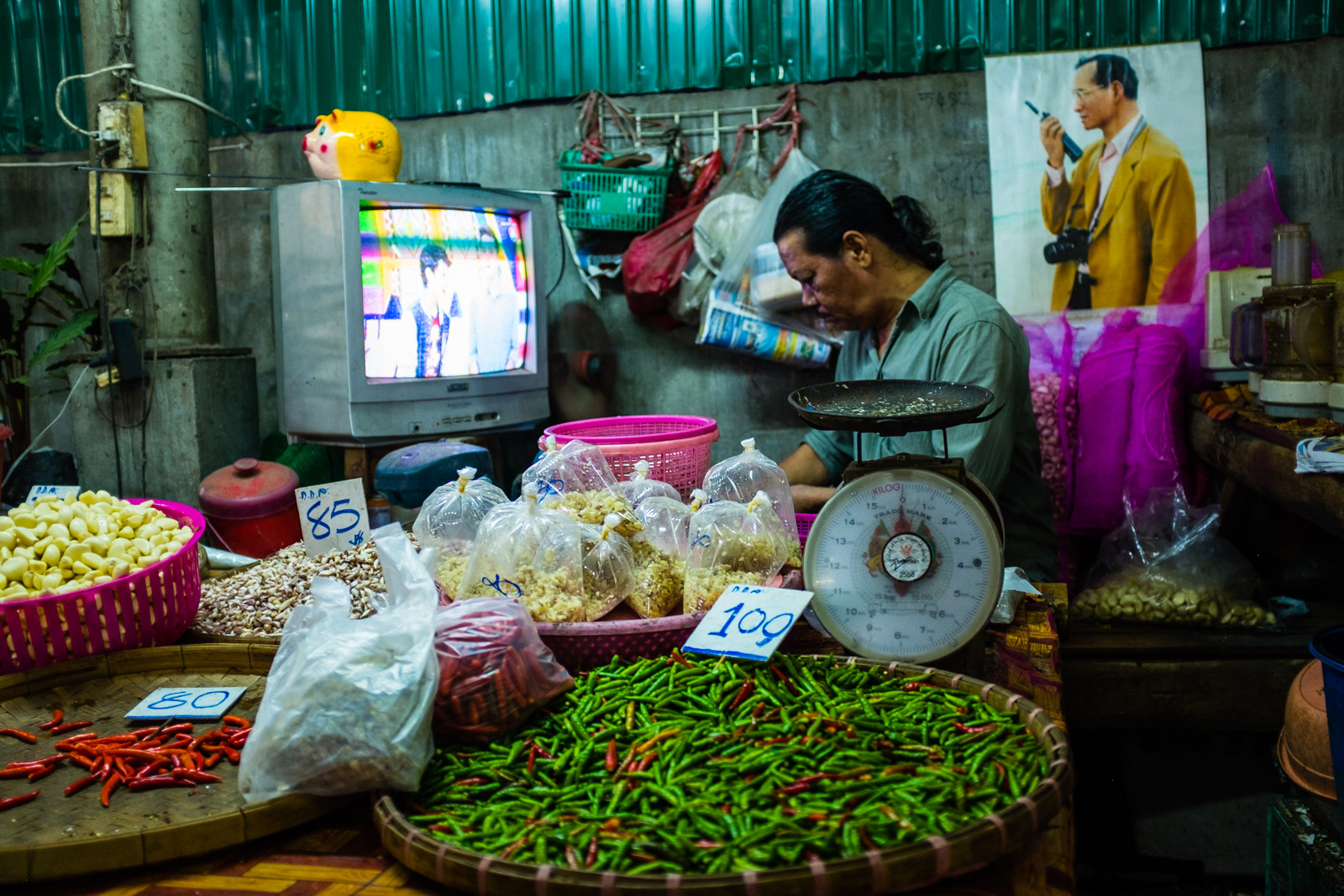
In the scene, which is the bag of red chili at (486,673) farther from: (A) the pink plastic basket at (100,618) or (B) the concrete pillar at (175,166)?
(B) the concrete pillar at (175,166)

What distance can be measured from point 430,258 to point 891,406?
2458 mm

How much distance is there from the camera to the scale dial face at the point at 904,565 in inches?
56.1

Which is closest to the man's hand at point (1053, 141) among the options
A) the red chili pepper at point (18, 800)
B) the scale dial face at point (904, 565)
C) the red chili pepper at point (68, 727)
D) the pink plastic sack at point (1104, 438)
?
the pink plastic sack at point (1104, 438)

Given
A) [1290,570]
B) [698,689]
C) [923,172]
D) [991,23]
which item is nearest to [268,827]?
[698,689]

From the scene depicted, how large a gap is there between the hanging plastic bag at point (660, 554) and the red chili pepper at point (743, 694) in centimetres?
33

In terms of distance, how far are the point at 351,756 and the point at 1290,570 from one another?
3.49 m

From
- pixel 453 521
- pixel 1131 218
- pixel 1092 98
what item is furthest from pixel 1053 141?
pixel 453 521

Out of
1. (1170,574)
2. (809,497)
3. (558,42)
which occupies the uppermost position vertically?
(558,42)

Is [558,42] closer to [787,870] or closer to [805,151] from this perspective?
[805,151]

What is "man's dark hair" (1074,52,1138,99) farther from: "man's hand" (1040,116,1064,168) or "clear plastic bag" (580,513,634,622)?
"clear plastic bag" (580,513,634,622)

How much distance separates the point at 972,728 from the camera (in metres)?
1.26

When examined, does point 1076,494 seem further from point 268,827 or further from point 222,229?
point 222,229

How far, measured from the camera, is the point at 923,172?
418 cm

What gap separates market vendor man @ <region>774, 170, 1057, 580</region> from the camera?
2488mm
